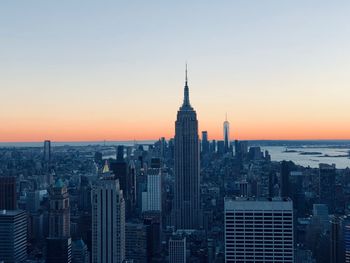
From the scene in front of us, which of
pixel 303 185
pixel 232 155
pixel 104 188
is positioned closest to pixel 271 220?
pixel 104 188

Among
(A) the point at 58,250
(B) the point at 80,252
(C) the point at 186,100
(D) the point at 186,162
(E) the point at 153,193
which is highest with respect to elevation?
(C) the point at 186,100

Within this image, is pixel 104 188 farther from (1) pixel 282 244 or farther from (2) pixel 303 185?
(2) pixel 303 185

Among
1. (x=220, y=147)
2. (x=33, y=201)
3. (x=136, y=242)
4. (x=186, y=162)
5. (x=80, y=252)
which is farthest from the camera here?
(x=220, y=147)

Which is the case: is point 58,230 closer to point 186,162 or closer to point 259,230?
point 259,230

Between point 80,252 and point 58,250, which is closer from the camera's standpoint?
point 58,250

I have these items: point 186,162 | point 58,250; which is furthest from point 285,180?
point 58,250

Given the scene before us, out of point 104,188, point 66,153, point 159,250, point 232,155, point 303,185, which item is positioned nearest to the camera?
point 104,188

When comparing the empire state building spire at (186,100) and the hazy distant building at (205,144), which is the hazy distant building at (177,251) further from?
the hazy distant building at (205,144)
